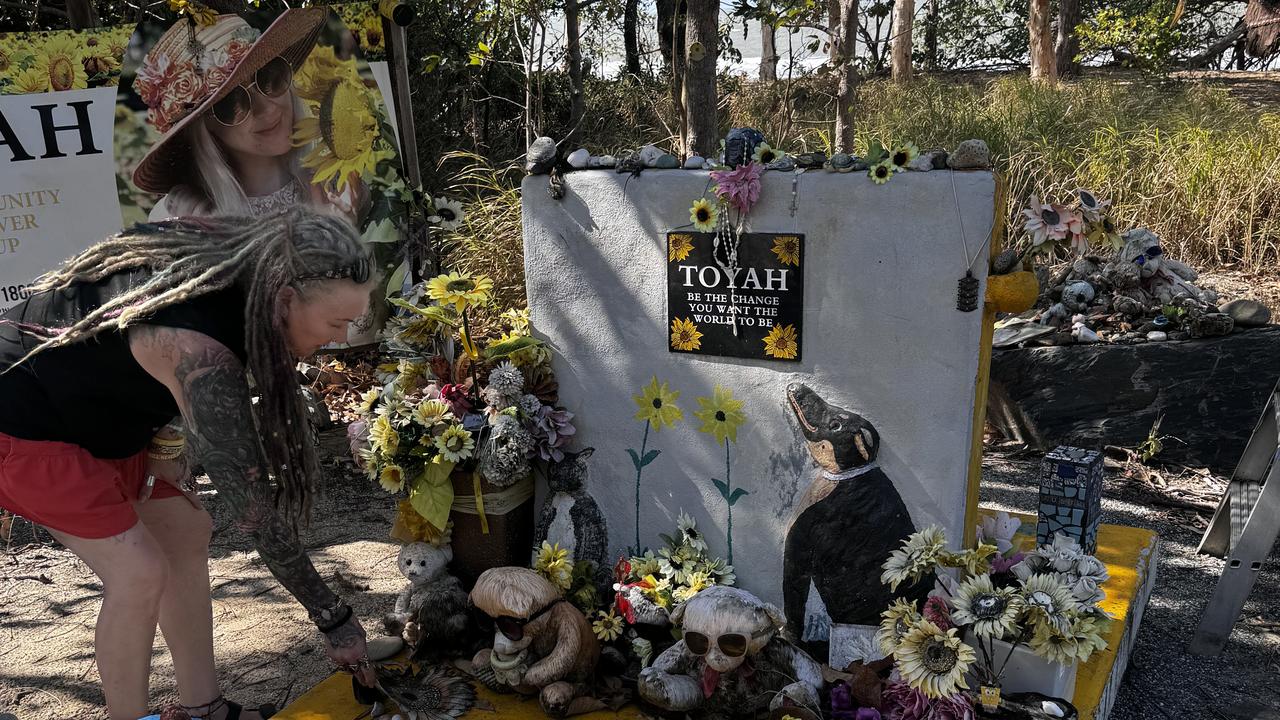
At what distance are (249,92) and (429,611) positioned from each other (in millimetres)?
2938

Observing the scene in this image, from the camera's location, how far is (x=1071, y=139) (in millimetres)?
7785

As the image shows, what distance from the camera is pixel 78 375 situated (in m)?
2.00

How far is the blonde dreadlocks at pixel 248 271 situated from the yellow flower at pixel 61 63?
9.07 feet

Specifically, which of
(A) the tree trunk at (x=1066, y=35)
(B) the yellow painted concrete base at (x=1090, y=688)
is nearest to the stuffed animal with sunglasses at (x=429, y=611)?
(B) the yellow painted concrete base at (x=1090, y=688)

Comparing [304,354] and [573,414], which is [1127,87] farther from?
[304,354]

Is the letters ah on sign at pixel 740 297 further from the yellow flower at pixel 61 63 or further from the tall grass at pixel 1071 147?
the yellow flower at pixel 61 63

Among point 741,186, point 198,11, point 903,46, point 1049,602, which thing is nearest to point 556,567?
point 741,186

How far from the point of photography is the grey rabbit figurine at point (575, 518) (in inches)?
116

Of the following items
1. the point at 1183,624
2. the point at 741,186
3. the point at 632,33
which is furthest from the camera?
the point at 632,33

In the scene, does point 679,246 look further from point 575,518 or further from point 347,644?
point 347,644

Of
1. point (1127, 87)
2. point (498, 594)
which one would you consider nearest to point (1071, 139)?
point (1127, 87)

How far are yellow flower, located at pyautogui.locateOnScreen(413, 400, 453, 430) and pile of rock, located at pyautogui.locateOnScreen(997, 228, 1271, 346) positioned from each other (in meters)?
3.46

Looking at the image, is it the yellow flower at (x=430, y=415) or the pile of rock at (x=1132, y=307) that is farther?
the pile of rock at (x=1132, y=307)

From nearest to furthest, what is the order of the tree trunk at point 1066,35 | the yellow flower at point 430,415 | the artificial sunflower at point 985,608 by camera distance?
the artificial sunflower at point 985,608
the yellow flower at point 430,415
the tree trunk at point 1066,35
